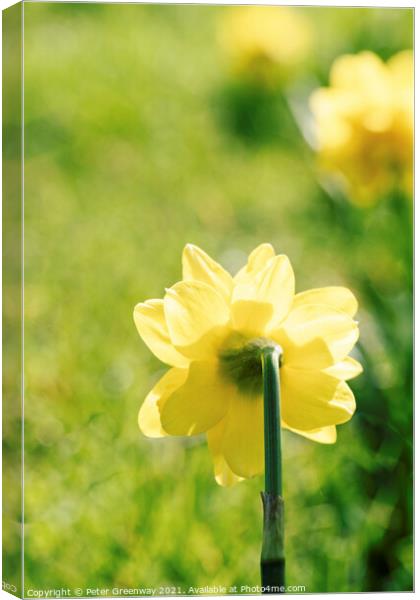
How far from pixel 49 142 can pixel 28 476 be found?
2.54 feet

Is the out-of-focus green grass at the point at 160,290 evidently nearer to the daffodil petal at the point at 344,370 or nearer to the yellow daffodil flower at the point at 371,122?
the yellow daffodil flower at the point at 371,122

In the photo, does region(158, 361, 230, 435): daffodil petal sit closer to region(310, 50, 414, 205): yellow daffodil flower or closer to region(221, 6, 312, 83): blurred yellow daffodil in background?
region(310, 50, 414, 205): yellow daffodil flower

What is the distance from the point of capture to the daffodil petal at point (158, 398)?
56cm

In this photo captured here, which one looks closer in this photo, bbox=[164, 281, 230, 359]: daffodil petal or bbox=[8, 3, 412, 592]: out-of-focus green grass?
bbox=[164, 281, 230, 359]: daffodil petal

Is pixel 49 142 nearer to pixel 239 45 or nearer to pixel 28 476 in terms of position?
pixel 239 45

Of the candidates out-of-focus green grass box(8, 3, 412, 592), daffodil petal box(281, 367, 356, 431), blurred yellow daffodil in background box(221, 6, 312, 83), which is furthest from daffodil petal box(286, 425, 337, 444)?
blurred yellow daffodil in background box(221, 6, 312, 83)

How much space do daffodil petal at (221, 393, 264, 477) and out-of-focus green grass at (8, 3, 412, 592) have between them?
8.4 inches

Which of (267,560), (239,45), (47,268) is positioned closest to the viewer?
(267,560)

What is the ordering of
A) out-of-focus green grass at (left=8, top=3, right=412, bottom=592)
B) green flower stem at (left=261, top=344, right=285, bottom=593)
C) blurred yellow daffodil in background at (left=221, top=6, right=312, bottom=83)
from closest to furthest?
green flower stem at (left=261, top=344, right=285, bottom=593) → out-of-focus green grass at (left=8, top=3, right=412, bottom=592) → blurred yellow daffodil in background at (left=221, top=6, right=312, bottom=83)

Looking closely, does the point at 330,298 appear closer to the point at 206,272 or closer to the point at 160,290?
the point at 206,272

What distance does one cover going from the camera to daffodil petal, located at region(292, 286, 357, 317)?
558 mm

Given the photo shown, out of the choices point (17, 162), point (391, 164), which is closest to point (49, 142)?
point (391, 164)

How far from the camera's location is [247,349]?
21.6 inches

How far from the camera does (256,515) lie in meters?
0.82
